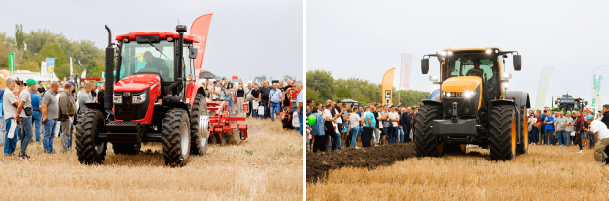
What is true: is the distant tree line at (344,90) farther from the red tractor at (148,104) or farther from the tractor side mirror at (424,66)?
the red tractor at (148,104)

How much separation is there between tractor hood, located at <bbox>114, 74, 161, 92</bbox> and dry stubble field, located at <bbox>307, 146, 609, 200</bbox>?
3.32 m

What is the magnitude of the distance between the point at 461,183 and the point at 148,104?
500 centimetres

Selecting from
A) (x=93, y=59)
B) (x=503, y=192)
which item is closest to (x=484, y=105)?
(x=503, y=192)

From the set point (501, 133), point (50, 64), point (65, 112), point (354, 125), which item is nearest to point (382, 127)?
point (354, 125)

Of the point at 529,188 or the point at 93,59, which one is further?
the point at 93,59

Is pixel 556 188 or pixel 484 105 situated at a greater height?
pixel 484 105

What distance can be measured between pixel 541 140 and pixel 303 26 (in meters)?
20.0

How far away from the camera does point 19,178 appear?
261 inches

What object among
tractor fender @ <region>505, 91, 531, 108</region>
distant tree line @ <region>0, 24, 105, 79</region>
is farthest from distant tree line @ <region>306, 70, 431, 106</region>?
distant tree line @ <region>0, 24, 105, 79</region>

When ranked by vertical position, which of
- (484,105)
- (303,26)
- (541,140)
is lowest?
(541,140)

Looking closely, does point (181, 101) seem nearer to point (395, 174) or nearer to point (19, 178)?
point (19, 178)

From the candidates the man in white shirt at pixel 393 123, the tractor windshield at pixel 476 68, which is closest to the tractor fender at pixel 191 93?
the tractor windshield at pixel 476 68

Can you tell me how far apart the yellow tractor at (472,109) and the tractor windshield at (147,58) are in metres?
5.04

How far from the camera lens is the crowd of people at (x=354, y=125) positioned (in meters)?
11.6
